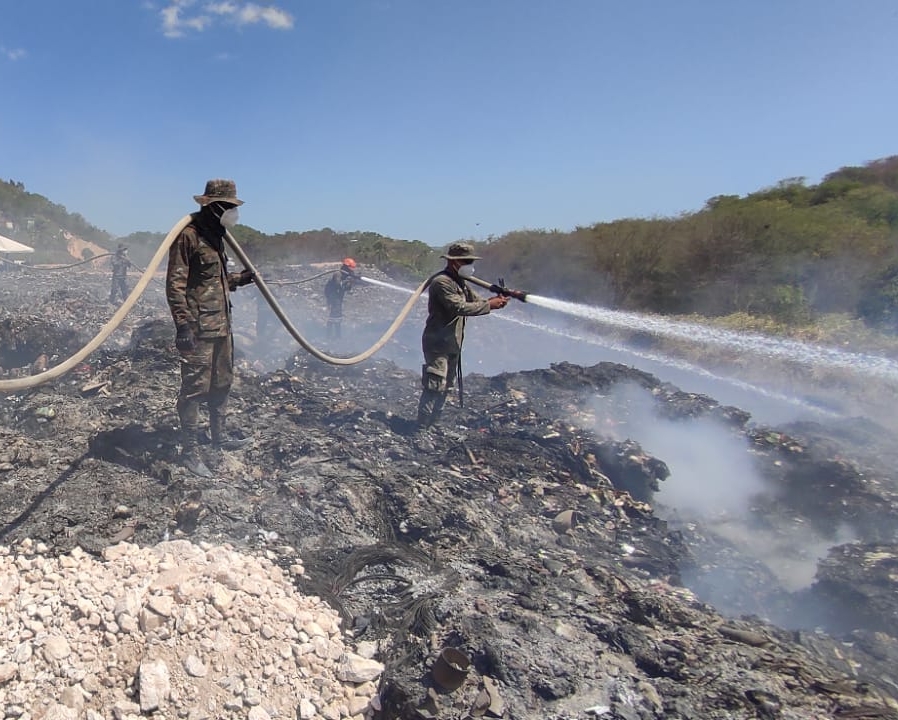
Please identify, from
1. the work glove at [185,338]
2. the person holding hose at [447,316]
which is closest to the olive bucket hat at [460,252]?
the person holding hose at [447,316]

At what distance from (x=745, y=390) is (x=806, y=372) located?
1081 millimetres

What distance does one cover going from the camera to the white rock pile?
2.35 meters

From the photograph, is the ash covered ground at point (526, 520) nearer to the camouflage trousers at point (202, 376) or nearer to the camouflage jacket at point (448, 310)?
the camouflage trousers at point (202, 376)

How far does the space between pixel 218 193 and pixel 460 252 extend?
2275mm

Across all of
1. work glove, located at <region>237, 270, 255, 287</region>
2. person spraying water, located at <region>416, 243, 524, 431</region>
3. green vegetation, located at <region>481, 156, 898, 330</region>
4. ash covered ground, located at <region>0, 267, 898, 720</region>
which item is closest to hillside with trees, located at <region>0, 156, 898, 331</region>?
A: green vegetation, located at <region>481, 156, 898, 330</region>

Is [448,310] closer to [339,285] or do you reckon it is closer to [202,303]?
[202,303]

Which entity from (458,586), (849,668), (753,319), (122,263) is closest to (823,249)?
(753,319)

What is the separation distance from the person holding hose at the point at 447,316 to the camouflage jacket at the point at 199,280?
193 centimetres

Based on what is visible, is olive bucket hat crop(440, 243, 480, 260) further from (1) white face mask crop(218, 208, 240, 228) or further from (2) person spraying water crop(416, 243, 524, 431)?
(1) white face mask crop(218, 208, 240, 228)

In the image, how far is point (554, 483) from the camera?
17.6 ft

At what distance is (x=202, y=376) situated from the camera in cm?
441

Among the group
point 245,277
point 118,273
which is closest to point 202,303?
point 245,277

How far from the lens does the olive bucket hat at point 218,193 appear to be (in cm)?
414

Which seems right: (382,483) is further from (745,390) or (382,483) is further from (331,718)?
(745,390)
